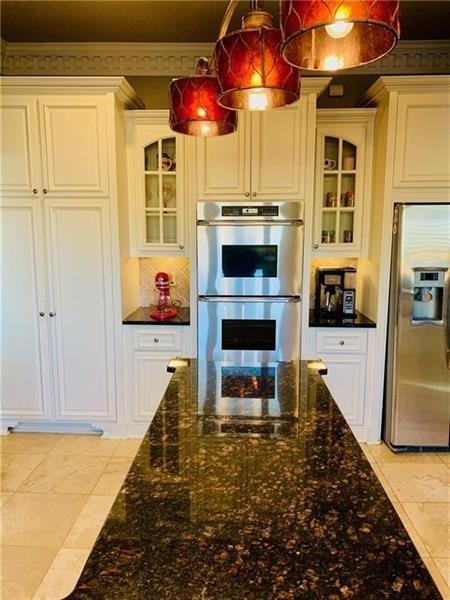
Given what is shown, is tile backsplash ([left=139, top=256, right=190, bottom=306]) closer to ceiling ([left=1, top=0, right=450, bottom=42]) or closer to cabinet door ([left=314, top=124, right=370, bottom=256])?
cabinet door ([left=314, top=124, right=370, bottom=256])

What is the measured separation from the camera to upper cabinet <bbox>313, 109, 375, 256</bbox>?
3.21m

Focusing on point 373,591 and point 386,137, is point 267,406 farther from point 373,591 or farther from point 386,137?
point 386,137

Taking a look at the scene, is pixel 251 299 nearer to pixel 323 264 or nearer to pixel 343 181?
pixel 323 264

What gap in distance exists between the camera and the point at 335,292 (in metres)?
3.42

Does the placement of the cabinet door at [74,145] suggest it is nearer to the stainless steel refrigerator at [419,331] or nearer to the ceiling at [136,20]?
the ceiling at [136,20]

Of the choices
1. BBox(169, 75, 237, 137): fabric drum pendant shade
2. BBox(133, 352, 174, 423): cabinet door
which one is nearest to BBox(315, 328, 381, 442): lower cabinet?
BBox(133, 352, 174, 423): cabinet door

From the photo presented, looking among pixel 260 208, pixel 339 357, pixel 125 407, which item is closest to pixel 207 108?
pixel 260 208

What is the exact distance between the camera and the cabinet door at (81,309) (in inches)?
122

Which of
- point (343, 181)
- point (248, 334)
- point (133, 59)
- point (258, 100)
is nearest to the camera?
point (258, 100)

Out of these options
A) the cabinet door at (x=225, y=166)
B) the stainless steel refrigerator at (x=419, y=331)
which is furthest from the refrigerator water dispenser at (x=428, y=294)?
the cabinet door at (x=225, y=166)

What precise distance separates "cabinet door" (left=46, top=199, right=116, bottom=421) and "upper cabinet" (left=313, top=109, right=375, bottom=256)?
161cm

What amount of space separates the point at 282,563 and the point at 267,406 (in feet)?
2.42

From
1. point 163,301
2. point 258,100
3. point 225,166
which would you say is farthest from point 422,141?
point 163,301

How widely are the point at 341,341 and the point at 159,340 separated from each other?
1326 millimetres
